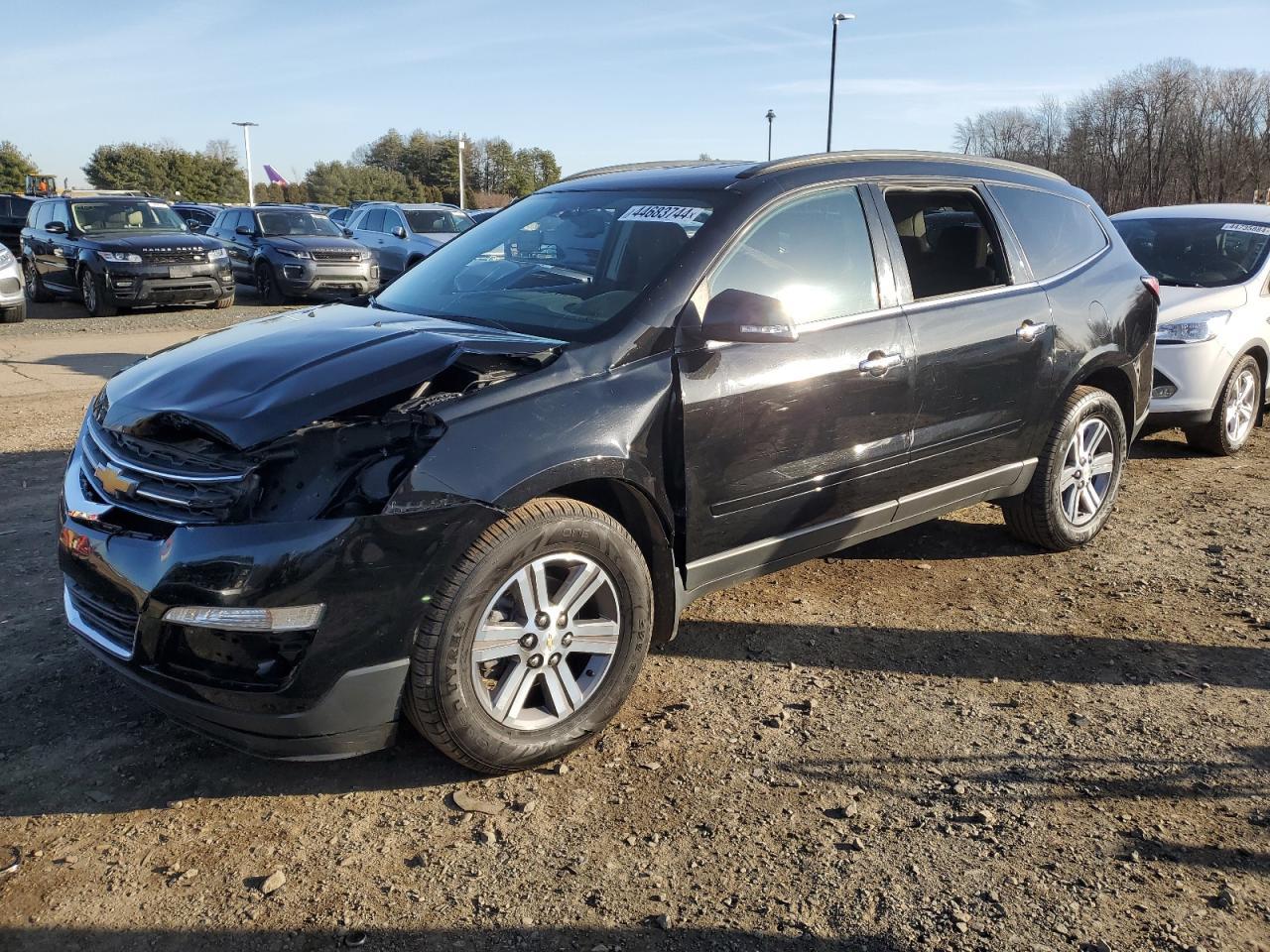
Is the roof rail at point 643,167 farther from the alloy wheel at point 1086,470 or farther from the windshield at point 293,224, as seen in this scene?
the windshield at point 293,224

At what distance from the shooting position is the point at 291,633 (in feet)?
8.69

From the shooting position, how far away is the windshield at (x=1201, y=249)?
295 inches

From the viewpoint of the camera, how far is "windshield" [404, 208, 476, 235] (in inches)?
736

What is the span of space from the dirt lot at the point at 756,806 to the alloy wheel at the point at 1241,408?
10.3 feet

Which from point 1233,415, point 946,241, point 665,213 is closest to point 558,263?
point 665,213

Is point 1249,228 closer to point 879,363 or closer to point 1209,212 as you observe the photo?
point 1209,212

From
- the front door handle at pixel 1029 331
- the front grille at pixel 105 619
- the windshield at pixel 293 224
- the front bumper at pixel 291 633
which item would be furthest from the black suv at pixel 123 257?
the front door handle at pixel 1029 331

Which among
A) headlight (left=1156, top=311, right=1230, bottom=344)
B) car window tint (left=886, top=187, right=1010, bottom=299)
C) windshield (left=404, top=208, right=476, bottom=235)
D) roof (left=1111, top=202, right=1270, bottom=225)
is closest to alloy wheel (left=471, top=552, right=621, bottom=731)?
car window tint (left=886, top=187, right=1010, bottom=299)

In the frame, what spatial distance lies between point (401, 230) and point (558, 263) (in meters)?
15.0

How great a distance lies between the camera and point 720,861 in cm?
270

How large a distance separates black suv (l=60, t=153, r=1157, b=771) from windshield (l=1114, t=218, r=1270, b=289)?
354cm

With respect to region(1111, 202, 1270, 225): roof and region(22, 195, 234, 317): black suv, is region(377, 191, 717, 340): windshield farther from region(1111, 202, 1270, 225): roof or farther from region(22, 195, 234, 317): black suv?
region(22, 195, 234, 317): black suv

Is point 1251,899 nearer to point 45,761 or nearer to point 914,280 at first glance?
point 914,280

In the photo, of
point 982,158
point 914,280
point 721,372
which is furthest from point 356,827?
point 982,158
